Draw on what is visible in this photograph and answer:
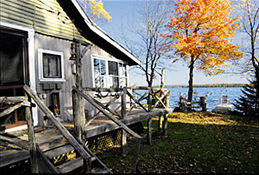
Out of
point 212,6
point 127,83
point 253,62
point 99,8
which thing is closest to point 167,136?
point 127,83

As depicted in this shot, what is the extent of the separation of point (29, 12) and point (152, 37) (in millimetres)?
16863

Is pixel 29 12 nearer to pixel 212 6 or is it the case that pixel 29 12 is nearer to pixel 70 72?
pixel 70 72

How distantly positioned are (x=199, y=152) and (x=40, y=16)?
886cm

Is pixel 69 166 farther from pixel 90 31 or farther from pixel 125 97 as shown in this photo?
pixel 90 31

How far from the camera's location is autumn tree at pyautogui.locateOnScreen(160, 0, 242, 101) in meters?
15.7

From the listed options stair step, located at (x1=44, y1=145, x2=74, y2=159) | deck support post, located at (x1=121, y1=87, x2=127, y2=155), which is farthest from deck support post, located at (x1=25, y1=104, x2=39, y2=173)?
deck support post, located at (x1=121, y1=87, x2=127, y2=155)

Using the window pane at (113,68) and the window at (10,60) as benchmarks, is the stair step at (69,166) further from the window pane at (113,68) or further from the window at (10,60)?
the window pane at (113,68)

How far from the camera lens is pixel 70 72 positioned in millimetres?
7605

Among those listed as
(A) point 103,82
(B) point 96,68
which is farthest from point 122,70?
(B) point 96,68

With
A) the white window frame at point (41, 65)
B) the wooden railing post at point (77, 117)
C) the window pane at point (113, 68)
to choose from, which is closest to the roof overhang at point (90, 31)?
the window pane at point (113, 68)

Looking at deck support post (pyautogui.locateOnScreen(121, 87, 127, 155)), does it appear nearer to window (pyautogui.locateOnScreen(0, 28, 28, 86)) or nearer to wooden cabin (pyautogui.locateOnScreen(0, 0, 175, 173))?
wooden cabin (pyautogui.locateOnScreen(0, 0, 175, 173))

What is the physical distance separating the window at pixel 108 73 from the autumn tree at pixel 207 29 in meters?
8.41

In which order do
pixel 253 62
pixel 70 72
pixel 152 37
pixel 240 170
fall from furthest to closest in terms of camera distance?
pixel 152 37, pixel 253 62, pixel 70 72, pixel 240 170

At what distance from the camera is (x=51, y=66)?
6969mm
